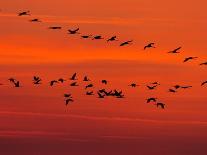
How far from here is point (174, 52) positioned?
12150 cm

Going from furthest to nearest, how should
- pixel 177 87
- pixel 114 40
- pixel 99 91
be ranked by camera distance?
pixel 99 91
pixel 177 87
pixel 114 40

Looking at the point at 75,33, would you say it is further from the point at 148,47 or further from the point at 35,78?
the point at 35,78

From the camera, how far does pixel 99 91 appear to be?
461 ft

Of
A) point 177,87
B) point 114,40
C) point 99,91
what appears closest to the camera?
point 114,40

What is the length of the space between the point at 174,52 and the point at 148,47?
3288 millimetres

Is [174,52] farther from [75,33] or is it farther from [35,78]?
[35,78]

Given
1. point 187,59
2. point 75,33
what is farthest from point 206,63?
point 75,33

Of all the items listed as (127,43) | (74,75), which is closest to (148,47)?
(127,43)

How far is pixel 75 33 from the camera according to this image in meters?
122

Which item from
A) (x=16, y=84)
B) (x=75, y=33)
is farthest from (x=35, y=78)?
(x=75, y=33)

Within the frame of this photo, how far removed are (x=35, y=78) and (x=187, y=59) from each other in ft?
76.2

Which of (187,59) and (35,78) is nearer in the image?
(187,59)

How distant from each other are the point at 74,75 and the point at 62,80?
5.18ft

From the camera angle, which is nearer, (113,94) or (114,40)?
(114,40)
